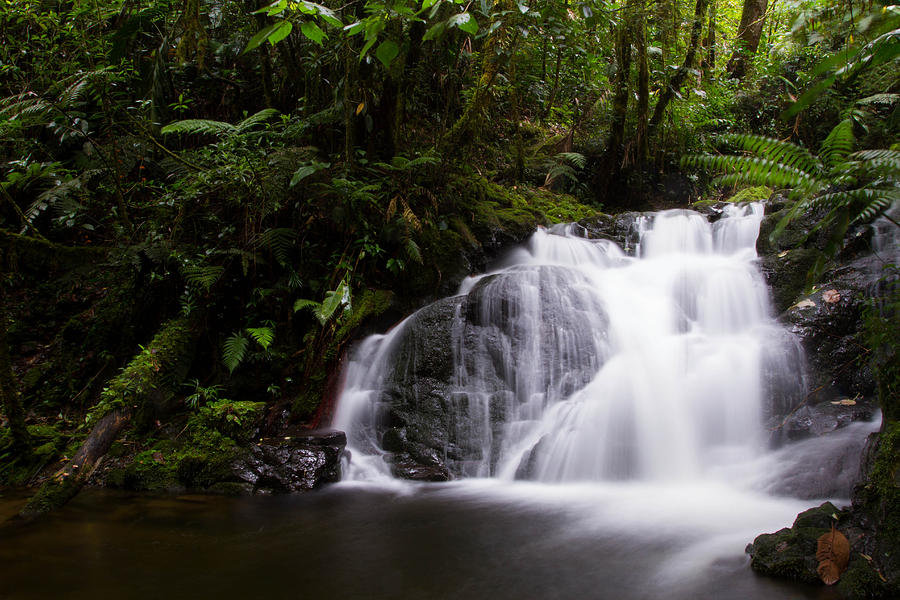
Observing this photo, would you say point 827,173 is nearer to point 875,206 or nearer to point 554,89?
point 875,206

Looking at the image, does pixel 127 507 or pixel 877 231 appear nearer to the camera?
pixel 127 507

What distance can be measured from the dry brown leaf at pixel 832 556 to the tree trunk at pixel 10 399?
571 centimetres

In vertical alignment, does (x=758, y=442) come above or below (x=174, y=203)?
below

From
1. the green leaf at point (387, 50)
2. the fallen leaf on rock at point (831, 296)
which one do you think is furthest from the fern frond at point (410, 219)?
the fallen leaf on rock at point (831, 296)

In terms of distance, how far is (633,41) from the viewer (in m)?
8.34

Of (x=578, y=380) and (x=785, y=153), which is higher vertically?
(x=785, y=153)

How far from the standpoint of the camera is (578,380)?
17.2 feet

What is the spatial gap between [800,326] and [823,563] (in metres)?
2.94

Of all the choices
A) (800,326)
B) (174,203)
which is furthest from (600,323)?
(174,203)

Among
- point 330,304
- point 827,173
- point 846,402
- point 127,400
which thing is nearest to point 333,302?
point 330,304

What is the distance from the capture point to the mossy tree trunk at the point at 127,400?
4.09 meters

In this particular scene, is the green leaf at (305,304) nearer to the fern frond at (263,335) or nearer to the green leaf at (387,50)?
the fern frond at (263,335)

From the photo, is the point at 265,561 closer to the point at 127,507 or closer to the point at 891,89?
the point at 127,507

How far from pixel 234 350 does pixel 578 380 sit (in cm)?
353
